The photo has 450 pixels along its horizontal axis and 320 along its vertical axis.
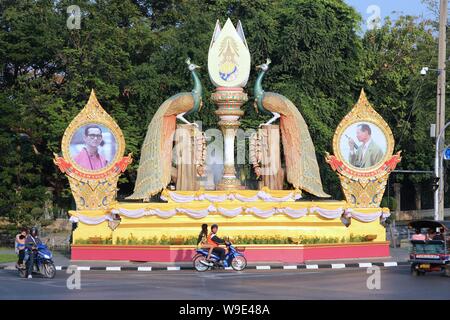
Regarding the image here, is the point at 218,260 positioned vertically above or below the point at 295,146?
below

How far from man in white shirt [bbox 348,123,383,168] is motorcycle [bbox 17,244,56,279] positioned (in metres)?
12.7

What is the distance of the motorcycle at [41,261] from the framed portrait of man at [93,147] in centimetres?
791

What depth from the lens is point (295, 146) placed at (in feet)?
116

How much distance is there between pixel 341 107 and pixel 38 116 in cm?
1499

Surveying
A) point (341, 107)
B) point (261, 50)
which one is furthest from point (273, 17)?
point (341, 107)

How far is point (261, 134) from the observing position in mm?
36031

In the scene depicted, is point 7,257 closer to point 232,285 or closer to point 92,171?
point 92,171

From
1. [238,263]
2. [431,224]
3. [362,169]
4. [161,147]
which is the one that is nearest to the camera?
[238,263]

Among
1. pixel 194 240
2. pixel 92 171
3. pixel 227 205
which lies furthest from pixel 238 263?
pixel 92 171

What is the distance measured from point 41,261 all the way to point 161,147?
886 centimetres

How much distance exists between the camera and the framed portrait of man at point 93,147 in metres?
35.2

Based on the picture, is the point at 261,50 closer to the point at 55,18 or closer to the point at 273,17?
the point at 273,17

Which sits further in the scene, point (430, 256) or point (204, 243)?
point (204, 243)
